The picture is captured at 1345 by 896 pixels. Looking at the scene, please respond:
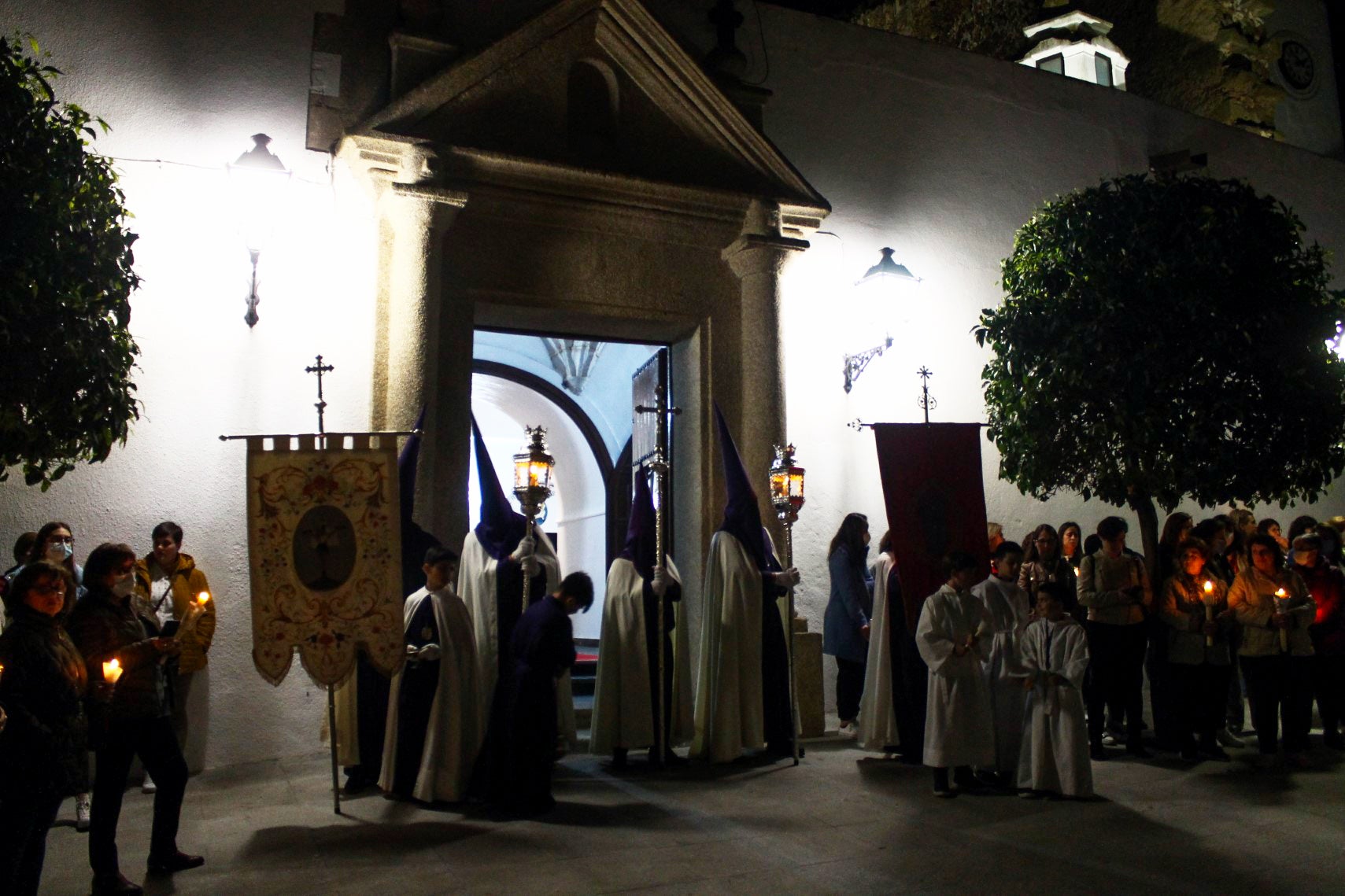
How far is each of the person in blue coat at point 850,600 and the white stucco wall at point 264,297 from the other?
2.60ft

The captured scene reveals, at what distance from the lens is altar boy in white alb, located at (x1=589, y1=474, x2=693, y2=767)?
7.55 metres

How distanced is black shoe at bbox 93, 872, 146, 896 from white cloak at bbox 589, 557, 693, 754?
3.43m

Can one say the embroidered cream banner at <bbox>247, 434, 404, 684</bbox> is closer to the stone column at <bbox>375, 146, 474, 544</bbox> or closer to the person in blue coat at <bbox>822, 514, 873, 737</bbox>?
the stone column at <bbox>375, 146, 474, 544</bbox>

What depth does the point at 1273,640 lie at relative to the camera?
25.8 feet

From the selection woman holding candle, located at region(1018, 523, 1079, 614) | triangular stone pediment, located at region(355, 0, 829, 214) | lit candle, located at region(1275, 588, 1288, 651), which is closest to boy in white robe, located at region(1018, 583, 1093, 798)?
woman holding candle, located at region(1018, 523, 1079, 614)

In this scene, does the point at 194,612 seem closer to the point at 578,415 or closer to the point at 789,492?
the point at 789,492

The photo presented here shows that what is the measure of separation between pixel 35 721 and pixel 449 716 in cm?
262

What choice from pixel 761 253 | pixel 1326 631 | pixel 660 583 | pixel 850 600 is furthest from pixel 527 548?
pixel 1326 631

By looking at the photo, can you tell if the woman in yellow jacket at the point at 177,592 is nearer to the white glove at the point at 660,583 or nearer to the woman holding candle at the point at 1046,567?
the white glove at the point at 660,583

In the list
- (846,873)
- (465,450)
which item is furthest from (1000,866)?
(465,450)

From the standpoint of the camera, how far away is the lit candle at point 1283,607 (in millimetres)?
7805

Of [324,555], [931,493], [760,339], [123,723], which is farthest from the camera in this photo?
[760,339]

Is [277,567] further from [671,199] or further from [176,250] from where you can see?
[671,199]

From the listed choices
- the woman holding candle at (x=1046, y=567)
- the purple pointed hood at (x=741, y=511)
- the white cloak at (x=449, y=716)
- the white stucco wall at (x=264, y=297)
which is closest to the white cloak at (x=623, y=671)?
the purple pointed hood at (x=741, y=511)
